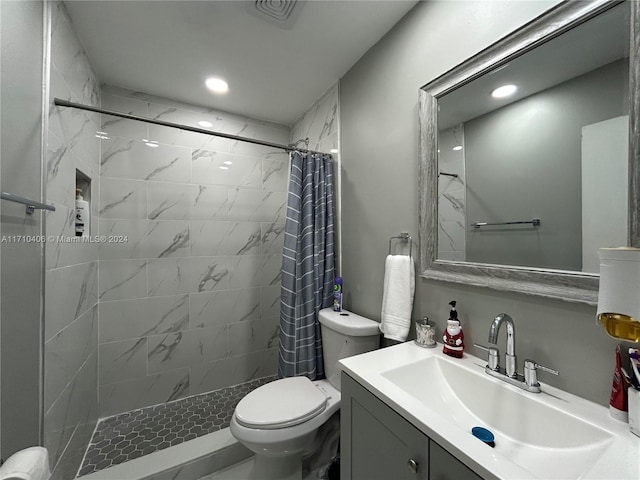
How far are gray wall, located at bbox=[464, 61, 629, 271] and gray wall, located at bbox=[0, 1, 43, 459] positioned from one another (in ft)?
5.30

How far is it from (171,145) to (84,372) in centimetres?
159

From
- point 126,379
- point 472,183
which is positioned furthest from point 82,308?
point 472,183

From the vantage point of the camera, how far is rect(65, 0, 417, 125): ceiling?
122cm

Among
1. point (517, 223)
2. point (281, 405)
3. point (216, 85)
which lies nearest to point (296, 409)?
point (281, 405)

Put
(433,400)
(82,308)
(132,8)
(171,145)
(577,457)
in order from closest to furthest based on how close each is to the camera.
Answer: (577,457)
(433,400)
(132,8)
(82,308)
(171,145)

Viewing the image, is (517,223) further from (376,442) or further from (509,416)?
(376,442)

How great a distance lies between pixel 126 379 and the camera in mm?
1796

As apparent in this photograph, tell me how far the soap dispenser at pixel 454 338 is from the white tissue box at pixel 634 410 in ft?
1.38

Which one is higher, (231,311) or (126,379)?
(231,311)

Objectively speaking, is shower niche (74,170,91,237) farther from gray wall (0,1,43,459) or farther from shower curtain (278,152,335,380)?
shower curtain (278,152,335,380)

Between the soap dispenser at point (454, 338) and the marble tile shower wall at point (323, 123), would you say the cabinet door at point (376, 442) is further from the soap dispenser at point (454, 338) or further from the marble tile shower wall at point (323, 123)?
the marble tile shower wall at point (323, 123)

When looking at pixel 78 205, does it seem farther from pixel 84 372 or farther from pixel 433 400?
pixel 433 400

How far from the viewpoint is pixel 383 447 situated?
741 mm

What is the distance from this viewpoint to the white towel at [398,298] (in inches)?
46.5
